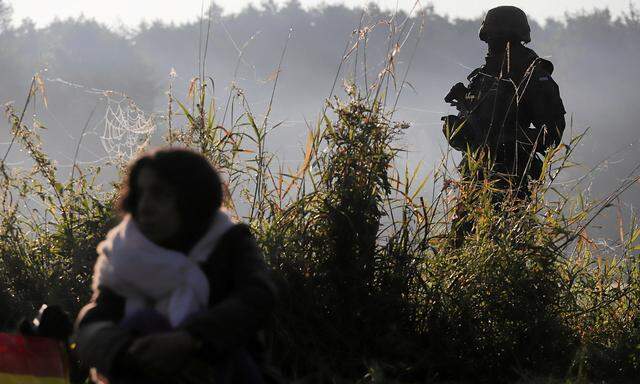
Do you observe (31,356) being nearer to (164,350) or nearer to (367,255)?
(164,350)

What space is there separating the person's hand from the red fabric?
606 millimetres

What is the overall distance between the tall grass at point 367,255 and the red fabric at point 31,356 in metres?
1.53

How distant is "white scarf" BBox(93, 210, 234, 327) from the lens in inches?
124

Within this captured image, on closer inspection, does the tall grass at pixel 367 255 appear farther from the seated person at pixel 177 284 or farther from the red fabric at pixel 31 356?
the seated person at pixel 177 284

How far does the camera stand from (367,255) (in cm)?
534

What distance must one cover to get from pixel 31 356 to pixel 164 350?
77 centimetres

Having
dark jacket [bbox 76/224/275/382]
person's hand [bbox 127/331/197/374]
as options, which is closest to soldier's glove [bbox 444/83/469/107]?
dark jacket [bbox 76/224/275/382]

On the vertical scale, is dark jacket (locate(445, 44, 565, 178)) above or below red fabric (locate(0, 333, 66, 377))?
above

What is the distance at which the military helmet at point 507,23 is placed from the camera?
8047mm

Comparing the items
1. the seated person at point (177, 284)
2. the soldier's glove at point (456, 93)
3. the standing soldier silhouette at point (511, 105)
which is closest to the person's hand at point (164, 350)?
the seated person at point (177, 284)

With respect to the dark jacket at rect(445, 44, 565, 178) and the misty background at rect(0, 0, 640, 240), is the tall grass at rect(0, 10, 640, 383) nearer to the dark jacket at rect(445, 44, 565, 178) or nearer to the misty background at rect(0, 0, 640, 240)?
the dark jacket at rect(445, 44, 565, 178)

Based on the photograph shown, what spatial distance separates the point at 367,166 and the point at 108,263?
2297mm

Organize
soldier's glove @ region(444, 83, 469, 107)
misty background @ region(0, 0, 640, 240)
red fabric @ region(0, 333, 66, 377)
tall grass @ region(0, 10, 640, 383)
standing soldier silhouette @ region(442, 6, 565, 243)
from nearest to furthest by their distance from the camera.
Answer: red fabric @ region(0, 333, 66, 377)
tall grass @ region(0, 10, 640, 383)
standing soldier silhouette @ region(442, 6, 565, 243)
soldier's glove @ region(444, 83, 469, 107)
misty background @ region(0, 0, 640, 240)

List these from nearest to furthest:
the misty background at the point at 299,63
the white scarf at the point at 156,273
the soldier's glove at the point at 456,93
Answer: the white scarf at the point at 156,273 < the soldier's glove at the point at 456,93 < the misty background at the point at 299,63
